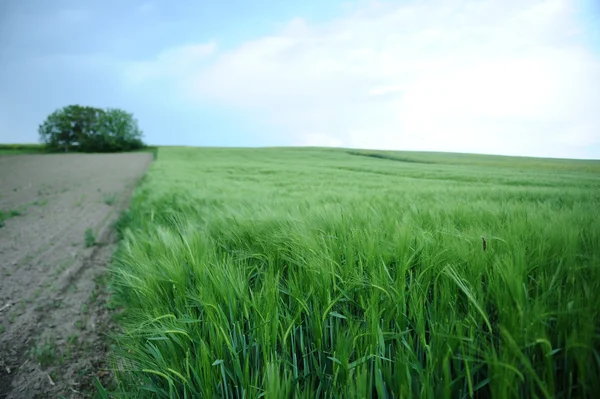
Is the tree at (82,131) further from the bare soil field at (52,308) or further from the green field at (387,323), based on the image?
the green field at (387,323)

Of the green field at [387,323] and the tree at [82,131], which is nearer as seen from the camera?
the green field at [387,323]

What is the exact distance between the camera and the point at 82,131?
50.5 meters

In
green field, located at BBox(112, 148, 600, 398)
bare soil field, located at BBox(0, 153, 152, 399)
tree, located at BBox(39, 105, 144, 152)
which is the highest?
tree, located at BBox(39, 105, 144, 152)

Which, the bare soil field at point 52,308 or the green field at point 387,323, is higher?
the green field at point 387,323

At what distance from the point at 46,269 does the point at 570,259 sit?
183 inches

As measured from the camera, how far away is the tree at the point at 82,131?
5006cm

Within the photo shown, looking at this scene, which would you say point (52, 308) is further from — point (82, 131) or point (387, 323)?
point (82, 131)

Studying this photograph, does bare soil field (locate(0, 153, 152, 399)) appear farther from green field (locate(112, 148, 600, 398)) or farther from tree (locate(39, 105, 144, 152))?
tree (locate(39, 105, 144, 152))

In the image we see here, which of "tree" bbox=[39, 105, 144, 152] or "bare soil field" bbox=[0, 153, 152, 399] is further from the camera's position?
"tree" bbox=[39, 105, 144, 152]

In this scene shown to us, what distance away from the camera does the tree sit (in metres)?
50.1

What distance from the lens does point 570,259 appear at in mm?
987

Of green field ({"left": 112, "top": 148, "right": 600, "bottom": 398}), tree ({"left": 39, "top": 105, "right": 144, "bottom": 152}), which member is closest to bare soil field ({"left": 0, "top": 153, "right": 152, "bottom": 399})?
green field ({"left": 112, "top": 148, "right": 600, "bottom": 398})

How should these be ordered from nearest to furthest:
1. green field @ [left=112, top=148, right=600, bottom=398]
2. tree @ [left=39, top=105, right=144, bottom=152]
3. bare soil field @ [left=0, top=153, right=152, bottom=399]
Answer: green field @ [left=112, top=148, right=600, bottom=398]
bare soil field @ [left=0, top=153, right=152, bottom=399]
tree @ [left=39, top=105, right=144, bottom=152]

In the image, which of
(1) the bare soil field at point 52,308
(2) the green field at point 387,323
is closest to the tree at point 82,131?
(1) the bare soil field at point 52,308
